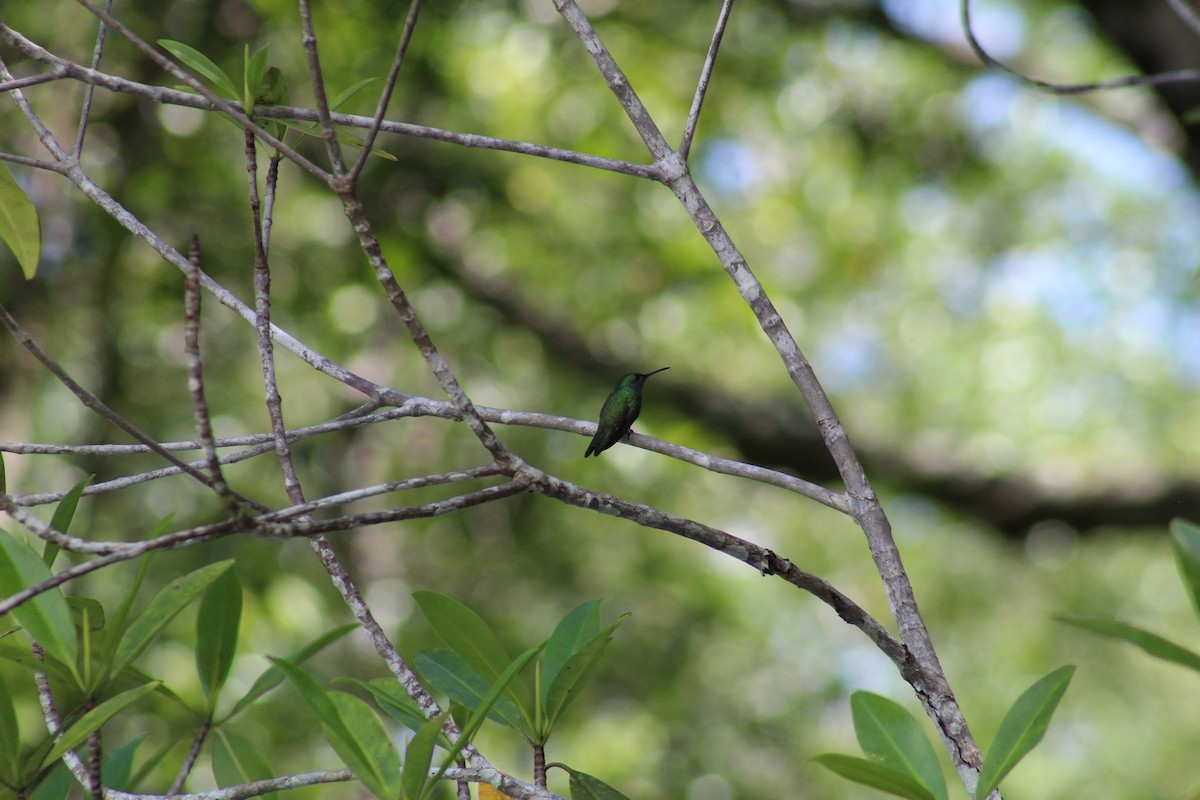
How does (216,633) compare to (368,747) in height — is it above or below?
above

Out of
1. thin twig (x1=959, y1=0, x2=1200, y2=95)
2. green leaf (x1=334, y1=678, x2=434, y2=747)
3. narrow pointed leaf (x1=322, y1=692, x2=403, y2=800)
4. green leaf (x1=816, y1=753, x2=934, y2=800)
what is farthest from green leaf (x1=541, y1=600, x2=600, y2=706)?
thin twig (x1=959, y1=0, x2=1200, y2=95)

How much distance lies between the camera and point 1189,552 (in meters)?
1.00

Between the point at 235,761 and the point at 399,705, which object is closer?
the point at 399,705

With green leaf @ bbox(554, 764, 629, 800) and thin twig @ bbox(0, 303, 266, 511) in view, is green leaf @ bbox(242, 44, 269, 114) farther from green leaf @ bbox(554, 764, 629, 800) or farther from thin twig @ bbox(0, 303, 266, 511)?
green leaf @ bbox(554, 764, 629, 800)

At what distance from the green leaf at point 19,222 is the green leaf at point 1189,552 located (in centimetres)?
165

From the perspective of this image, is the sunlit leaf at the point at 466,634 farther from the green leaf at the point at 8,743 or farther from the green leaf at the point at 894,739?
the green leaf at the point at 8,743

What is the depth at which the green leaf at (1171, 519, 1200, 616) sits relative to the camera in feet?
3.25

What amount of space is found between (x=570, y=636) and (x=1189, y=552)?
2.60ft

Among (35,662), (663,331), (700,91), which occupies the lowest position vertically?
(35,662)

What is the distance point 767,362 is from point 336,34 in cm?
495

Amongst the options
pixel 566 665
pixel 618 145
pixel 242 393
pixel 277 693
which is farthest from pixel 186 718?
pixel 618 145

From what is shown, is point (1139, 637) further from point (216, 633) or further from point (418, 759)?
point (216, 633)

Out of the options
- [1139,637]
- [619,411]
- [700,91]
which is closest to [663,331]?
[619,411]

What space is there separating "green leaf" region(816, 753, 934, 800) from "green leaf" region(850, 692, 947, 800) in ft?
0.23
